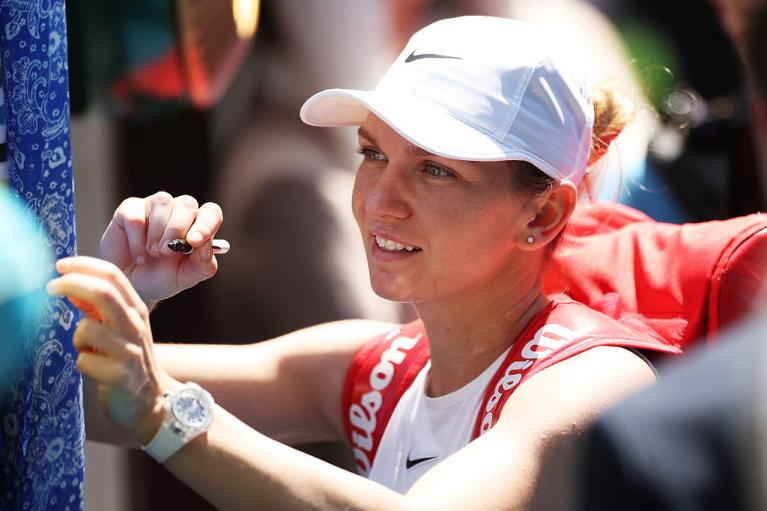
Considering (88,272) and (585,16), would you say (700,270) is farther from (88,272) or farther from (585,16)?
(585,16)

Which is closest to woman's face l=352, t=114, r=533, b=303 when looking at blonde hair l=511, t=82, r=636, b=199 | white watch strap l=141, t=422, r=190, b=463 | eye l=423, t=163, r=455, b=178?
eye l=423, t=163, r=455, b=178

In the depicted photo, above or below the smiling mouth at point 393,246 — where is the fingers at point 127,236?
above

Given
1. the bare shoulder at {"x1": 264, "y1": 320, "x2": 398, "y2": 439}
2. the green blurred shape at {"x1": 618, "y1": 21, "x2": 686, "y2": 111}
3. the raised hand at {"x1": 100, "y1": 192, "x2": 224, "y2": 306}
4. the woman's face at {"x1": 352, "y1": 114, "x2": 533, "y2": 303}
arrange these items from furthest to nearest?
the green blurred shape at {"x1": 618, "y1": 21, "x2": 686, "y2": 111} < the bare shoulder at {"x1": 264, "y1": 320, "x2": 398, "y2": 439} < the woman's face at {"x1": 352, "y1": 114, "x2": 533, "y2": 303} < the raised hand at {"x1": 100, "y1": 192, "x2": 224, "y2": 306}

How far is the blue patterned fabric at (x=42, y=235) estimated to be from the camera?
116 centimetres

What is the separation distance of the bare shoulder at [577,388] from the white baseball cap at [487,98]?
29cm

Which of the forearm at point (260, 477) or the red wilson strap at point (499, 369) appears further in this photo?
the red wilson strap at point (499, 369)

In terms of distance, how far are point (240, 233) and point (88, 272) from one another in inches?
71.8

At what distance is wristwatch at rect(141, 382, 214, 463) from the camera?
44.3 inches

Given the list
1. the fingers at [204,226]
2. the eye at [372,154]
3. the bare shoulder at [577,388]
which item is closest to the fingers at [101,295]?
the fingers at [204,226]

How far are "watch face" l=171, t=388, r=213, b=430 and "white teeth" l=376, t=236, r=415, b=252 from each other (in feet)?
1.71

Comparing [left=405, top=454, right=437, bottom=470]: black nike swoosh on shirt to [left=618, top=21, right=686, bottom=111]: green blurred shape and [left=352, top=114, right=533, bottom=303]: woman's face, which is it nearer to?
[left=352, top=114, right=533, bottom=303]: woman's face

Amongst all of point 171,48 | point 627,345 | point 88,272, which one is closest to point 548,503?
point 627,345

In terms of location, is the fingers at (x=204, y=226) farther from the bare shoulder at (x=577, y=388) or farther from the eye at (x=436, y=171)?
the bare shoulder at (x=577, y=388)

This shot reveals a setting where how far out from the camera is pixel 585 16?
2967 mm
